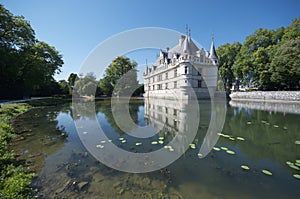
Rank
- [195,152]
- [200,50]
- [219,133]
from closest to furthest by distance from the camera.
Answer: [195,152], [219,133], [200,50]

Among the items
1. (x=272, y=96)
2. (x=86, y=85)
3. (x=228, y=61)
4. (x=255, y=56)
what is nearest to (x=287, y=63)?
(x=272, y=96)

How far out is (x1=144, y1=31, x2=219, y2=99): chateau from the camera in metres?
26.7

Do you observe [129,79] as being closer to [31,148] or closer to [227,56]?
[227,56]

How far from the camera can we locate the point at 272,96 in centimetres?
2406

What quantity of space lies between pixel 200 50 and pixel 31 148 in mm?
32226

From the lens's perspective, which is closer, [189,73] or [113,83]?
[189,73]

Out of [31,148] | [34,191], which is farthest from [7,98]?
[34,191]

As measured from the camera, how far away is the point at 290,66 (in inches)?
914

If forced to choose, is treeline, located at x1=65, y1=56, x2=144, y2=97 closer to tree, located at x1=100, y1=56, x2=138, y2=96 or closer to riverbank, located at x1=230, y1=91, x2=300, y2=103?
tree, located at x1=100, y1=56, x2=138, y2=96

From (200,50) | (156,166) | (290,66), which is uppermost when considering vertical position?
(200,50)

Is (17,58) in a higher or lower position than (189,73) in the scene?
higher

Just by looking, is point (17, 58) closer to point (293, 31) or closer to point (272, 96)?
point (272, 96)

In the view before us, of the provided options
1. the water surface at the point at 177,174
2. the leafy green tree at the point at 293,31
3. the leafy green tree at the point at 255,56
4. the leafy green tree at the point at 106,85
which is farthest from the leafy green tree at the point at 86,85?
the leafy green tree at the point at 293,31

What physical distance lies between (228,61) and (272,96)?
18.2 meters
